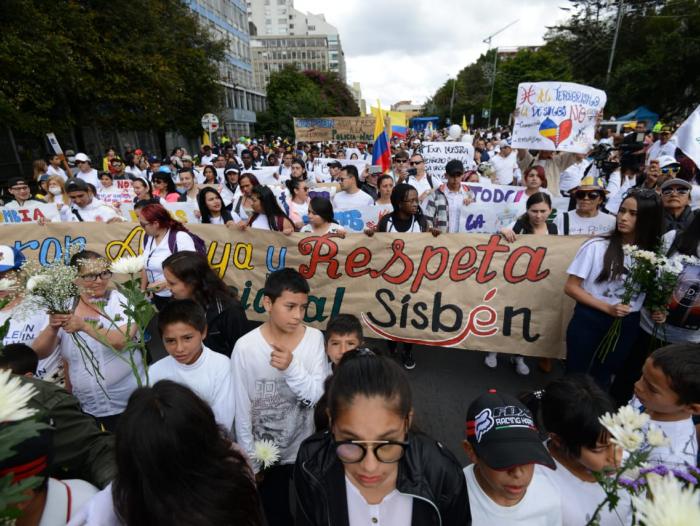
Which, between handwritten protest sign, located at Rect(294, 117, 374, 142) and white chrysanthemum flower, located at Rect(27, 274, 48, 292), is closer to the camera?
white chrysanthemum flower, located at Rect(27, 274, 48, 292)

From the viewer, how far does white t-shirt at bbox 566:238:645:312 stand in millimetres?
2791

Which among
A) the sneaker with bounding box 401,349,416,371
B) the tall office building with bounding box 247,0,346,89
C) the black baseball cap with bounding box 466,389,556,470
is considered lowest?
the sneaker with bounding box 401,349,416,371

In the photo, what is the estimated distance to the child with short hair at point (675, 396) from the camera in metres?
1.75

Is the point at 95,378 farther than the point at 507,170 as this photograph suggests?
No

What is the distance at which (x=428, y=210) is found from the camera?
5.02 m

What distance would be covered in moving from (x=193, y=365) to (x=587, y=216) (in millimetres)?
3895

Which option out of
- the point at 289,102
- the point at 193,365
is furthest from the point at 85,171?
the point at 289,102

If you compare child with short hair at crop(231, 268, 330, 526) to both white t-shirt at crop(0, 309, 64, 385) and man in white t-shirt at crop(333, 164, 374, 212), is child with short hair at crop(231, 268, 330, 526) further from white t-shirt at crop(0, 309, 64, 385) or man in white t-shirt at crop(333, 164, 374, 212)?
man in white t-shirt at crop(333, 164, 374, 212)

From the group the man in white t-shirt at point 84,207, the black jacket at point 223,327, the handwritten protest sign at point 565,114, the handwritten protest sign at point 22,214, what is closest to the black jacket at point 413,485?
the black jacket at point 223,327

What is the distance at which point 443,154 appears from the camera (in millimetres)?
8672

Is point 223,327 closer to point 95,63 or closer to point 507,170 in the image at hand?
point 507,170

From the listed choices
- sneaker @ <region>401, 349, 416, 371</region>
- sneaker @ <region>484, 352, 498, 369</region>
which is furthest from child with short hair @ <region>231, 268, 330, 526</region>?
sneaker @ <region>484, 352, 498, 369</region>

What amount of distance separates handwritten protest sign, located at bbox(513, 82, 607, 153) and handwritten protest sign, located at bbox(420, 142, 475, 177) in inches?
93.6

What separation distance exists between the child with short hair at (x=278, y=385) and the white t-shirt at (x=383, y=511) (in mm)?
720
